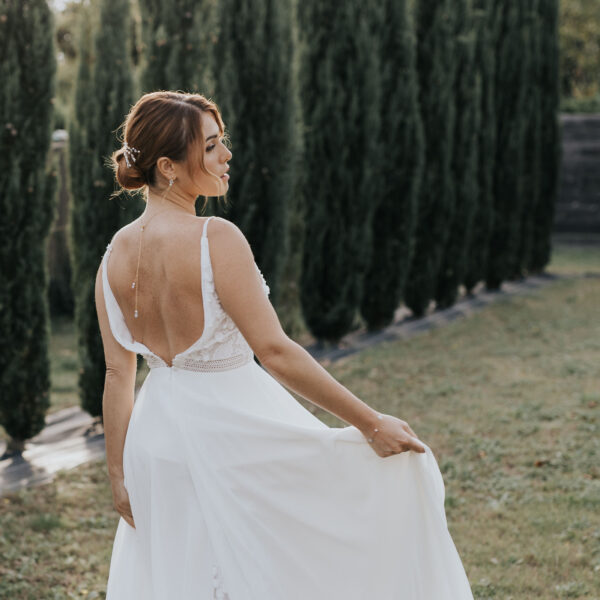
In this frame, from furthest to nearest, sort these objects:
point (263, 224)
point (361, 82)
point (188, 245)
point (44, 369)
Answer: point (361, 82) → point (263, 224) → point (44, 369) → point (188, 245)

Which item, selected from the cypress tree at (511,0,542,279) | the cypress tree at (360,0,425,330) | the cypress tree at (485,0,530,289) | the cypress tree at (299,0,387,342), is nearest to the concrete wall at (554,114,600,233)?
the cypress tree at (511,0,542,279)

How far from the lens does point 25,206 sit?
5.69m

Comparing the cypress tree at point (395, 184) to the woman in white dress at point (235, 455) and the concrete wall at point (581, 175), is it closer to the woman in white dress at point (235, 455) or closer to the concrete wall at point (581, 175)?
the woman in white dress at point (235, 455)

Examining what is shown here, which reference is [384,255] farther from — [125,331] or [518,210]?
[125,331]

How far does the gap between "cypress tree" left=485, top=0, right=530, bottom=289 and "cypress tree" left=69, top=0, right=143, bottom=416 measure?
24.4 feet

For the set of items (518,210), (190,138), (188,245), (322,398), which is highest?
Answer: (190,138)

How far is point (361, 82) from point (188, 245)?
23.6ft

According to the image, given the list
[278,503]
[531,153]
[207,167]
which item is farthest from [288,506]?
[531,153]

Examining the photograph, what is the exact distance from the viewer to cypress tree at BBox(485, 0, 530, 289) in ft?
40.2

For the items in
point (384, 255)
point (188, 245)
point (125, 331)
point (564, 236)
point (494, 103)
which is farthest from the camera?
point (564, 236)

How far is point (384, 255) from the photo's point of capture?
9.68 metres

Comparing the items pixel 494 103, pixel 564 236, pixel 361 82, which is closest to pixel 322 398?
pixel 361 82

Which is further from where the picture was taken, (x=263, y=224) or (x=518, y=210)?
(x=518, y=210)

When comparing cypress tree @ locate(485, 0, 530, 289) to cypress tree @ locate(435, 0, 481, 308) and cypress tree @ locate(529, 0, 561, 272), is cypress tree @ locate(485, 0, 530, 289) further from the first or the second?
cypress tree @ locate(435, 0, 481, 308)
